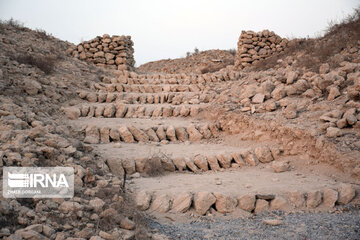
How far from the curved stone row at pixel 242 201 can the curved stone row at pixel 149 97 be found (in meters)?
4.25

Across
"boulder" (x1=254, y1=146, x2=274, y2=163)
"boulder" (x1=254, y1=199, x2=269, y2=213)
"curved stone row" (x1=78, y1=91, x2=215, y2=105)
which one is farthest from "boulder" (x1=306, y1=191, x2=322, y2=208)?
"curved stone row" (x1=78, y1=91, x2=215, y2=105)

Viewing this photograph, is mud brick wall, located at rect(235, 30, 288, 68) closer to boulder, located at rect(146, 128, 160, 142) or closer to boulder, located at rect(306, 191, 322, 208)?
boulder, located at rect(146, 128, 160, 142)

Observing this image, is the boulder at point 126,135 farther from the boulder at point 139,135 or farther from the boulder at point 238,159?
the boulder at point 238,159

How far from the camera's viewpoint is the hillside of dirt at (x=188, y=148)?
3.14 metres

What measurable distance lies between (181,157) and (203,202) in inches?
59.5

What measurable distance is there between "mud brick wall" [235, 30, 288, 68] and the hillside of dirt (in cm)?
178

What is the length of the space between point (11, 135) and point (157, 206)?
2154 millimetres

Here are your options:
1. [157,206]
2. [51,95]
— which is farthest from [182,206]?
[51,95]

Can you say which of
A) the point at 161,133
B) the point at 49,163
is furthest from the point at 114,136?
the point at 49,163

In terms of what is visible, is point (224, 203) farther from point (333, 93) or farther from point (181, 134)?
point (333, 93)

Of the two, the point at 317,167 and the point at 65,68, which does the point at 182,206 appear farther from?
the point at 65,68

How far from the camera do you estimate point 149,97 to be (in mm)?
8180

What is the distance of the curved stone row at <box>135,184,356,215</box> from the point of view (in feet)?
12.0

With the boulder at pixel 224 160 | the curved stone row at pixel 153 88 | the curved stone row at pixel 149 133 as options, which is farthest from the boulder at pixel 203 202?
the curved stone row at pixel 153 88
